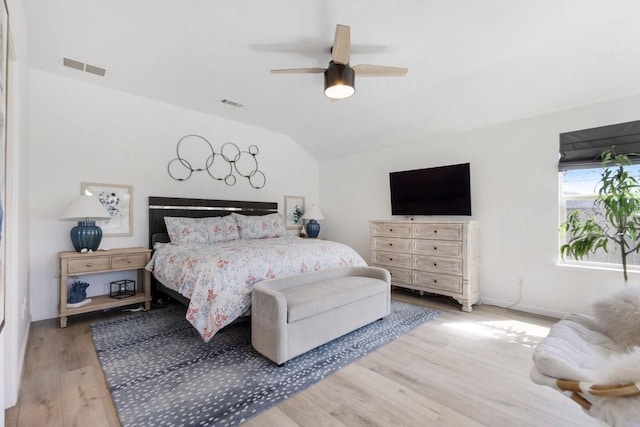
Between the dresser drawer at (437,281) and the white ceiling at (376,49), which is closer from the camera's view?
the white ceiling at (376,49)

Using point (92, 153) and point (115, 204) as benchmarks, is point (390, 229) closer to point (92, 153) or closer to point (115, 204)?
point (115, 204)

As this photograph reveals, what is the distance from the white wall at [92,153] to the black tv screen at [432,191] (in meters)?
2.70

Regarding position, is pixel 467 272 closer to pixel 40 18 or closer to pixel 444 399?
pixel 444 399

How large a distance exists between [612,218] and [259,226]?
4.02m

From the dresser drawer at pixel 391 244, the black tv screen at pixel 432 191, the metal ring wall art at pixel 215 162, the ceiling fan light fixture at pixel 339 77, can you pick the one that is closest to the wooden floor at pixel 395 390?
the dresser drawer at pixel 391 244

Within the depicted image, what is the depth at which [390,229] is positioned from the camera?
13.9 ft

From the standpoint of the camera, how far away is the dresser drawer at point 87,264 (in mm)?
2977

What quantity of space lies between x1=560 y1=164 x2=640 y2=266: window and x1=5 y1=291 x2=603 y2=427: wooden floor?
126cm

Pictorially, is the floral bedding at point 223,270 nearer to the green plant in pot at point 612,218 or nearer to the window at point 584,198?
the green plant in pot at point 612,218

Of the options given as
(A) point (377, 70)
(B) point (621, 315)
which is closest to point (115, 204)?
(A) point (377, 70)

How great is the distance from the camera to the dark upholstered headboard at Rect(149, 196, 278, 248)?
153 inches

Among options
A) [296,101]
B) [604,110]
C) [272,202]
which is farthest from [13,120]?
[604,110]

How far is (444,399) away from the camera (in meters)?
1.83

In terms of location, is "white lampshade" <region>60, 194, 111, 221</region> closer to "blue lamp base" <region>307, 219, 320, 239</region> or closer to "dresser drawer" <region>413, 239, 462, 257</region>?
"blue lamp base" <region>307, 219, 320, 239</region>
